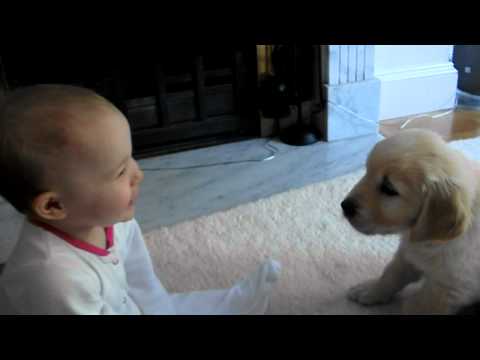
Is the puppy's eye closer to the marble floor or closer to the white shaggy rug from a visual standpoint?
the white shaggy rug

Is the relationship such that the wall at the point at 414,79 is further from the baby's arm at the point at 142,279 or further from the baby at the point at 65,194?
the baby at the point at 65,194

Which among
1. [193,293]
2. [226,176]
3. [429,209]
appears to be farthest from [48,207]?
[226,176]

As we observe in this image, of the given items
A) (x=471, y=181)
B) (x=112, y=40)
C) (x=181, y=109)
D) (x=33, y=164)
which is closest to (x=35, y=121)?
(x=33, y=164)

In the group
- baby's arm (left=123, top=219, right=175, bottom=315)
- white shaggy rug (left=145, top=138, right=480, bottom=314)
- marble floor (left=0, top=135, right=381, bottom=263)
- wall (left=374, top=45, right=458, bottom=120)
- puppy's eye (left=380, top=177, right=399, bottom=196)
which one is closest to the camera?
puppy's eye (left=380, top=177, right=399, bottom=196)

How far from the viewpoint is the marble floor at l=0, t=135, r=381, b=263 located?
5.57 feet

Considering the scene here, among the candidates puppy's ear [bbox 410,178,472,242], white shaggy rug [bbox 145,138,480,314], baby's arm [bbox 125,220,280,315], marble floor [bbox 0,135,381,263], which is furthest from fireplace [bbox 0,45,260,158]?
puppy's ear [bbox 410,178,472,242]

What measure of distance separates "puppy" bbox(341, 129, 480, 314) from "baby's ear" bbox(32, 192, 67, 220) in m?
0.57

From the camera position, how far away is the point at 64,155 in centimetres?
70

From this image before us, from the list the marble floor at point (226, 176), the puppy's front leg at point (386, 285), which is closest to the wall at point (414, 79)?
the marble floor at point (226, 176)

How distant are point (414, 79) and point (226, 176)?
1.12 m

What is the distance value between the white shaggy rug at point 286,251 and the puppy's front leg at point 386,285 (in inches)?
0.9

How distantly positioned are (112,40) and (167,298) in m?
0.80

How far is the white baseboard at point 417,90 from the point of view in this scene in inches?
91.1
